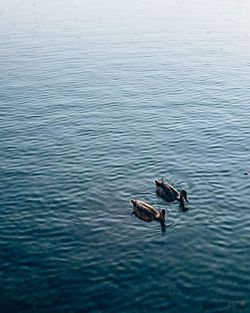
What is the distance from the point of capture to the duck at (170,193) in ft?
131

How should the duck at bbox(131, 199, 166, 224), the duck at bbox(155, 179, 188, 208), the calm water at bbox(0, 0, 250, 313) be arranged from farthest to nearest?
1. the duck at bbox(155, 179, 188, 208)
2. the duck at bbox(131, 199, 166, 224)
3. the calm water at bbox(0, 0, 250, 313)

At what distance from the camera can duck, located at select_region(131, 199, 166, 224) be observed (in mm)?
37194

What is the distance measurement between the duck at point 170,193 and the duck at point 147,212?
296cm

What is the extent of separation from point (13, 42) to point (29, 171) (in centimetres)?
7468

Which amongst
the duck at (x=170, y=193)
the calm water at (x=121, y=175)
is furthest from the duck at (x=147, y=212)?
the duck at (x=170, y=193)

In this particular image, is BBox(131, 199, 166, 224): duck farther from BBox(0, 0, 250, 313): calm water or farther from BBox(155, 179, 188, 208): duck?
BBox(155, 179, 188, 208): duck

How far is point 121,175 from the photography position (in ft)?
156

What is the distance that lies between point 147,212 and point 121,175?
10.5 metres

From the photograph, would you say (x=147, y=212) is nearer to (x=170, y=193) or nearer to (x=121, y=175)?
(x=170, y=193)

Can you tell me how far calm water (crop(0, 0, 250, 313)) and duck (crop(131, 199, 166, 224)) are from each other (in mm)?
862

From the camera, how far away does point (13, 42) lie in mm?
113250

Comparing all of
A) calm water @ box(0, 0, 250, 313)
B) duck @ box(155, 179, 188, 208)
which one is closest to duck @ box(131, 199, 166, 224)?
calm water @ box(0, 0, 250, 313)

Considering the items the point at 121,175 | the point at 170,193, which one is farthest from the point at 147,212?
the point at 121,175

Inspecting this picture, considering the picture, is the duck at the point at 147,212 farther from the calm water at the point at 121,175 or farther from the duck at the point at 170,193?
the duck at the point at 170,193
